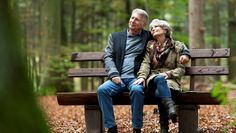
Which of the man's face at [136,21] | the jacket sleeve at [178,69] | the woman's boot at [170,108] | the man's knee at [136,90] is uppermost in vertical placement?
the man's face at [136,21]

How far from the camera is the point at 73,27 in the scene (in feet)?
75.9

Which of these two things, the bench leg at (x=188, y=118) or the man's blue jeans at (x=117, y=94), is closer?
the man's blue jeans at (x=117, y=94)

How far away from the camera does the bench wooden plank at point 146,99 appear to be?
19.6 feet

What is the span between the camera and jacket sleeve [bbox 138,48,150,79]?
626 centimetres

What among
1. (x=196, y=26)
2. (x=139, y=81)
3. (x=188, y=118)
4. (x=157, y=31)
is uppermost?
(x=196, y=26)

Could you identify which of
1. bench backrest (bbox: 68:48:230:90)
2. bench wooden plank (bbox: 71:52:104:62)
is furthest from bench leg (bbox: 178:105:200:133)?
bench wooden plank (bbox: 71:52:104:62)

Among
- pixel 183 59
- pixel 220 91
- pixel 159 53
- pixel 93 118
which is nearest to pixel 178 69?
pixel 183 59

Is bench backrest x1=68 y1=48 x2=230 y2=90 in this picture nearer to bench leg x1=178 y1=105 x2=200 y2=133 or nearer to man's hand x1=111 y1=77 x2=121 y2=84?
bench leg x1=178 y1=105 x2=200 y2=133

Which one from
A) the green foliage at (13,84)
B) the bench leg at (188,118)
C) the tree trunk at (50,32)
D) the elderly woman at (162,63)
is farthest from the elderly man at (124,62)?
the tree trunk at (50,32)

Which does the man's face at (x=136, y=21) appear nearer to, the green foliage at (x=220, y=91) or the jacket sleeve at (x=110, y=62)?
the jacket sleeve at (x=110, y=62)

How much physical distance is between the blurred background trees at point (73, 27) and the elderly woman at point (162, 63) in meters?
3.24

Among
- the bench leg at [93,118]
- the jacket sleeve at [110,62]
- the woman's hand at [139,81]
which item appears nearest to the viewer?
the woman's hand at [139,81]

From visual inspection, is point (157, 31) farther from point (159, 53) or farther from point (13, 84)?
point (13, 84)

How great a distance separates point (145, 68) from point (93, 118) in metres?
0.88
